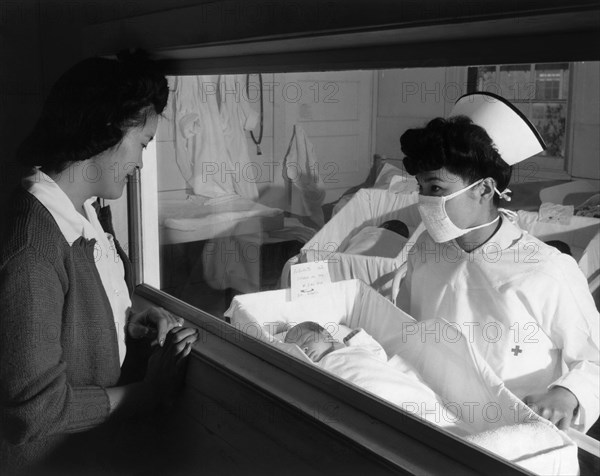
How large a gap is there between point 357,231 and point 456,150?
0.66 meters

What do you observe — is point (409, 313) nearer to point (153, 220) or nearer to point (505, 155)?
point (505, 155)

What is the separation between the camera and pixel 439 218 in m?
1.39

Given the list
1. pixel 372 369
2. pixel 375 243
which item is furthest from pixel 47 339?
pixel 375 243

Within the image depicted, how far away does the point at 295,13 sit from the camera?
105cm

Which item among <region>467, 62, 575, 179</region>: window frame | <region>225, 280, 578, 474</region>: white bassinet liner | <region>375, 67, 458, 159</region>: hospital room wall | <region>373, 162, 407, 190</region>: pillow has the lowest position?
<region>225, 280, 578, 474</region>: white bassinet liner

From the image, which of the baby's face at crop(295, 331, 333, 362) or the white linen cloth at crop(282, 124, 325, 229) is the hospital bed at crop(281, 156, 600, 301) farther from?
the baby's face at crop(295, 331, 333, 362)

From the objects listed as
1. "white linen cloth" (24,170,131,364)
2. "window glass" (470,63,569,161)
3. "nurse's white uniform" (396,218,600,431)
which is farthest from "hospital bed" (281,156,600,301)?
"white linen cloth" (24,170,131,364)

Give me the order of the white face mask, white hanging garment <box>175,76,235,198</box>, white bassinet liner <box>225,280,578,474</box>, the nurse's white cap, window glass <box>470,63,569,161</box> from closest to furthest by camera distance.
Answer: white bassinet liner <box>225,280,578,474</box> < window glass <box>470,63,569,161</box> < the nurse's white cap < the white face mask < white hanging garment <box>175,76,235,198</box>

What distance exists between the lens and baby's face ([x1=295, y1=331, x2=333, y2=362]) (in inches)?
58.9

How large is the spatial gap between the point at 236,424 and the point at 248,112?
84 centimetres

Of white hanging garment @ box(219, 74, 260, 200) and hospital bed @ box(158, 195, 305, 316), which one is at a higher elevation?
white hanging garment @ box(219, 74, 260, 200)

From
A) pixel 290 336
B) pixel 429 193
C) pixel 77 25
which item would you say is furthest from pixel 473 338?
pixel 77 25

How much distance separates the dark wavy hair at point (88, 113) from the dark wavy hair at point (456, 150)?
52cm

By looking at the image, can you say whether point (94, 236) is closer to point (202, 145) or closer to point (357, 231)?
point (202, 145)
